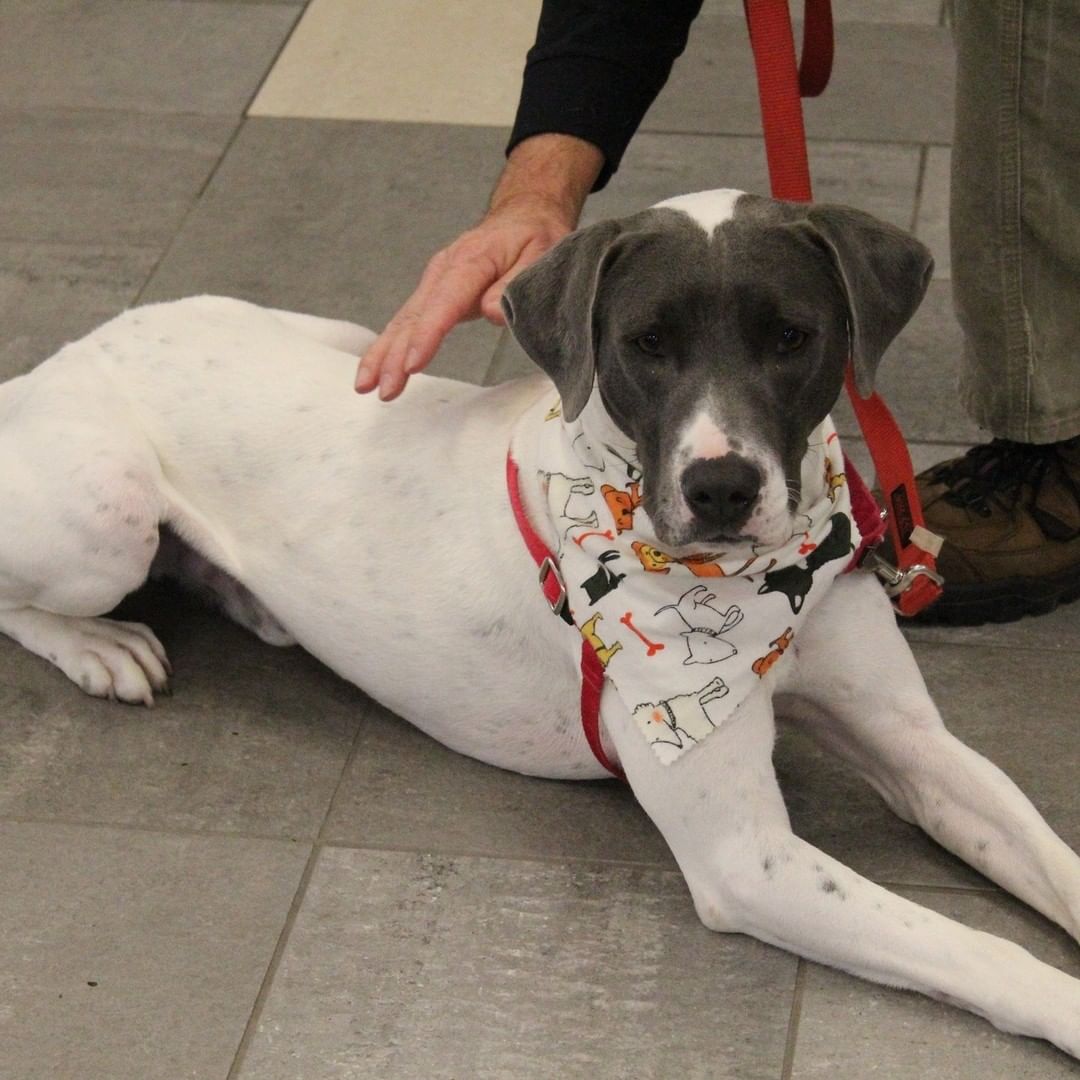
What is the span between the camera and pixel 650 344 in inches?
98.9

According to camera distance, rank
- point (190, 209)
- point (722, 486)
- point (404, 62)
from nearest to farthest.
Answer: point (722, 486) → point (190, 209) → point (404, 62)

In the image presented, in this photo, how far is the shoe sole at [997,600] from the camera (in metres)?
3.50

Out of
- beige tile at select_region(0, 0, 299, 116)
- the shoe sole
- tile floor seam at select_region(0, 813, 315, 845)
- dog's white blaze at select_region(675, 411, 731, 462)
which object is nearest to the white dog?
dog's white blaze at select_region(675, 411, 731, 462)

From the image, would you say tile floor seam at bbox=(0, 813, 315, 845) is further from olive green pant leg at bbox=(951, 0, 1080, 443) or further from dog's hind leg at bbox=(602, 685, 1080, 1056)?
olive green pant leg at bbox=(951, 0, 1080, 443)

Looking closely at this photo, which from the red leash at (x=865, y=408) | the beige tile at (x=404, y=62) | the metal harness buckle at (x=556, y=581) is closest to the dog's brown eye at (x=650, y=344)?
the metal harness buckle at (x=556, y=581)

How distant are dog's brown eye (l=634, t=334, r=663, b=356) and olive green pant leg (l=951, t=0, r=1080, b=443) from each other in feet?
3.40

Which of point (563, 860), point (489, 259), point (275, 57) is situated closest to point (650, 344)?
point (489, 259)

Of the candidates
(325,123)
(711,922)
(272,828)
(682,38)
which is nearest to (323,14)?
(325,123)

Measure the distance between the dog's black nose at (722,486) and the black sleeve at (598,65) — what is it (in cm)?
121

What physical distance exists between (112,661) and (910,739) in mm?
1473

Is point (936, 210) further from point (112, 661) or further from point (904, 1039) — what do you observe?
point (904, 1039)

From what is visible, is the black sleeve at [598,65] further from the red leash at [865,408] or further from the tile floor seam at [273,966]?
the tile floor seam at [273,966]

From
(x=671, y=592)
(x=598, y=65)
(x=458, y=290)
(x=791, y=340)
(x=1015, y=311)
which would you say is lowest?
(x=1015, y=311)

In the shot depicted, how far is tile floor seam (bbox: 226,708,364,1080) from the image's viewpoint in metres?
2.76
